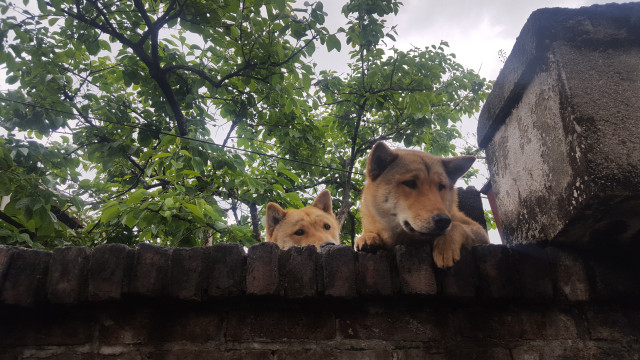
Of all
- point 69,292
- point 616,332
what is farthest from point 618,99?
point 69,292

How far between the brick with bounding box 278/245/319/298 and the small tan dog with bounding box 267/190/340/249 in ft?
9.92

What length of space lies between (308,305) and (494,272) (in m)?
0.90

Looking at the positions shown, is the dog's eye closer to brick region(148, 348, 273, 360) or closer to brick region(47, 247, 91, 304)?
brick region(148, 348, 273, 360)

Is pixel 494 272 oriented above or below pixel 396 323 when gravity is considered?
above

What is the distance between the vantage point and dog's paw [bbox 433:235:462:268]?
1.85 meters

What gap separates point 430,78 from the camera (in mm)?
7059

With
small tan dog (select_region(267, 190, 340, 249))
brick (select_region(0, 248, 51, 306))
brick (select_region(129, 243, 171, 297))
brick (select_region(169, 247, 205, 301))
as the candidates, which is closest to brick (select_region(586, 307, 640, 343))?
brick (select_region(169, 247, 205, 301))

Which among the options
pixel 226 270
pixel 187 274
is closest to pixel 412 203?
pixel 226 270

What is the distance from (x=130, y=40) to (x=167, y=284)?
Result: 622 cm

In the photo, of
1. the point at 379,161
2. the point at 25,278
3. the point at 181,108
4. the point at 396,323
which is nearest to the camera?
the point at 25,278

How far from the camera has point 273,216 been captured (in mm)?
5438

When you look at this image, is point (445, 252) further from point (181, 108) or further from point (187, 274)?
point (181, 108)

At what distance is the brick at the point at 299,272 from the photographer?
1781 millimetres

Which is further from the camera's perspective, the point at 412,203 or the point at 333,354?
the point at 412,203
